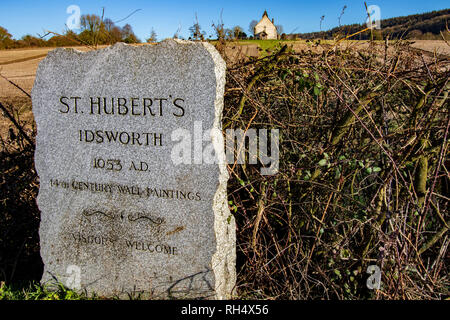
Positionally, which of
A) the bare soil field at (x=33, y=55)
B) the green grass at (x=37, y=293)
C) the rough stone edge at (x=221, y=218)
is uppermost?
the bare soil field at (x=33, y=55)

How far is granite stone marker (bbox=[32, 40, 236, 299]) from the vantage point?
2516 mm

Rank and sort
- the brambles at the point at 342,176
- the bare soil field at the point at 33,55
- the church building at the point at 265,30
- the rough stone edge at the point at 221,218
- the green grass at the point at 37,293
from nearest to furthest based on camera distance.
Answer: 1. the rough stone edge at the point at 221,218
2. the brambles at the point at 342,176
3. the green grass at the point at 37,293
4. the bare soil field at the point at 33,55
5. the church building at the point at 265,30

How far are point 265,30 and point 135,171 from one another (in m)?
1.82

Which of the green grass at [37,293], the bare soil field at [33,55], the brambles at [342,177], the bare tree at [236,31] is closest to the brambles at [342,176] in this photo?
the brambles at [342,177]

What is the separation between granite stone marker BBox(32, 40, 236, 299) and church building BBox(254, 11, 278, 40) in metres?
1.13

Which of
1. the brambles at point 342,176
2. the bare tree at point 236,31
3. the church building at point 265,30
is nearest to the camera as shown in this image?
the brambles at point 342,176

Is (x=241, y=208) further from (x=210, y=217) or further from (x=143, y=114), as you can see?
(x=143, y=114)

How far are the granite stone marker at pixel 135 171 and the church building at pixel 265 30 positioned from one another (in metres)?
1.13

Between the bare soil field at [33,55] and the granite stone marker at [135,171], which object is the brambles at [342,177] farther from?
the granite stone marker at [135,171]

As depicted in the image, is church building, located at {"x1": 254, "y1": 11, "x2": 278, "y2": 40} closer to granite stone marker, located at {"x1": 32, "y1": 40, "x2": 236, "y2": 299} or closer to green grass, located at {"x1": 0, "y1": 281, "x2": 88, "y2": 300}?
granite stone marker, located at {"x1": 32, "y1": 40, "x2": 236, "y2": 299}

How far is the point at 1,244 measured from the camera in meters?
3.69

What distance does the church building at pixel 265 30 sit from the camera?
3.38 m

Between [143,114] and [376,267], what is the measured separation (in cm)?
201
